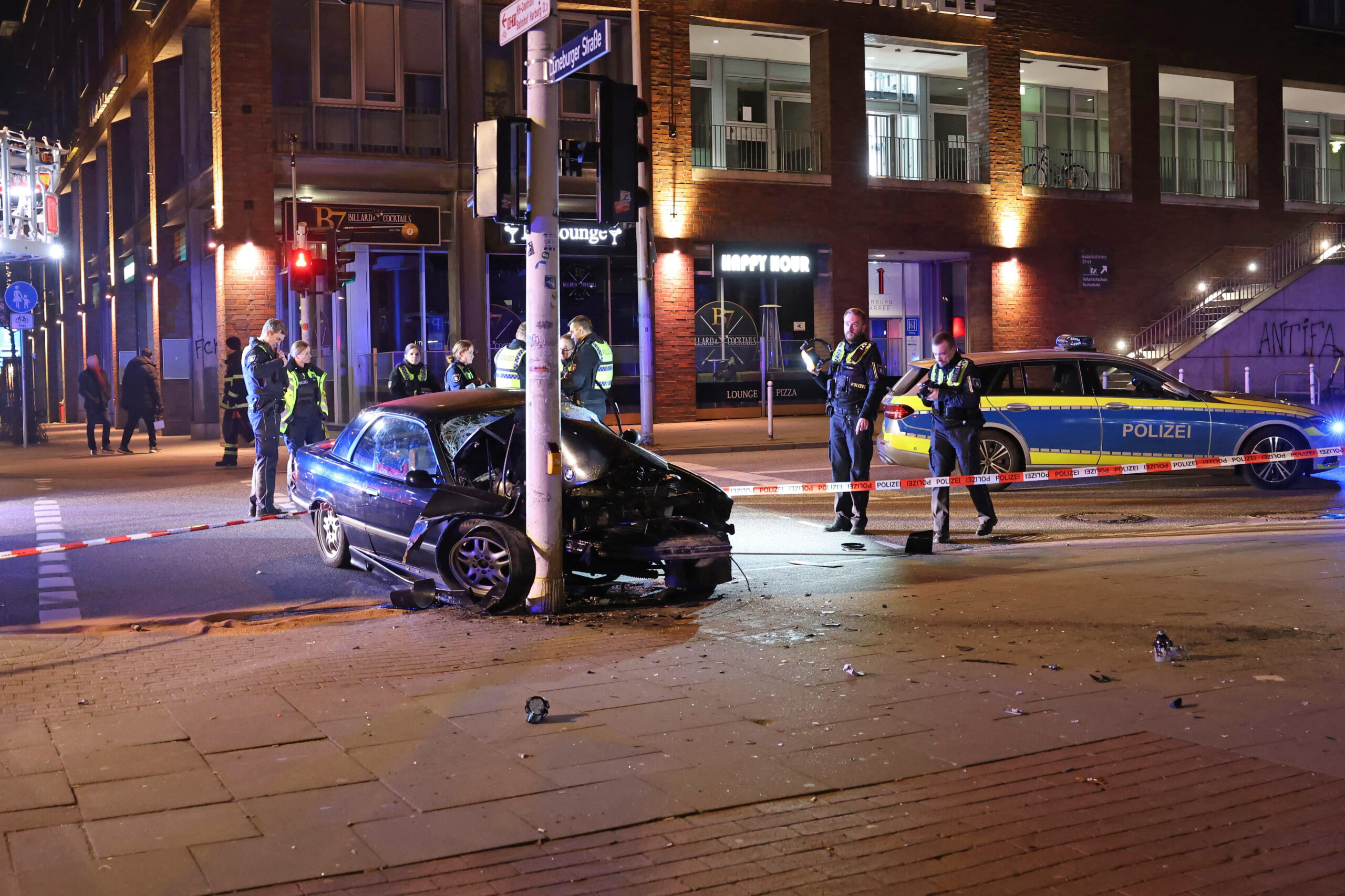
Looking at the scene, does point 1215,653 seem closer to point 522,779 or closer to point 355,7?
point 522,779

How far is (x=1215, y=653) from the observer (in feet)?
22.8

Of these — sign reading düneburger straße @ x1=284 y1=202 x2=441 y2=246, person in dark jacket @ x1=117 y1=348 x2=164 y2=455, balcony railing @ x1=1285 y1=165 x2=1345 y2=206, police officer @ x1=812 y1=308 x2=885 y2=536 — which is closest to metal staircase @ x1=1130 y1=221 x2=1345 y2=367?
balcony railing @ x1=1285 y1=165 x2=1345 y2=206

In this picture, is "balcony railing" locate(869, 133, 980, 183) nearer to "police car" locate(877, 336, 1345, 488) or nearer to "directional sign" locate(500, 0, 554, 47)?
"police car" locate(877, 336, 1345, 488)

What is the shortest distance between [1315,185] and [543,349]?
36925 millimetres

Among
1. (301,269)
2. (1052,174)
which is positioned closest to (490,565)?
(301,269)

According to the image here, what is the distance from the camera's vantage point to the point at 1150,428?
1438 cm

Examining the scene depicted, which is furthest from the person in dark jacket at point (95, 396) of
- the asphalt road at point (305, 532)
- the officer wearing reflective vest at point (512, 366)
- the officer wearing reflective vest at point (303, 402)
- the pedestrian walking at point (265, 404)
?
the pedestrian walking at point (265, 404)

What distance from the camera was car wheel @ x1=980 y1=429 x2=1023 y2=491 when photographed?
14344mm

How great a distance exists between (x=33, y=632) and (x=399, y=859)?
16.1ft

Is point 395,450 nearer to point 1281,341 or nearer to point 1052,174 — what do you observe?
point 1281,341

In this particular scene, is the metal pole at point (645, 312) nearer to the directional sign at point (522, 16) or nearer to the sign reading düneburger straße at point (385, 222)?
the sign reading düneburger straße at point (385, 222)

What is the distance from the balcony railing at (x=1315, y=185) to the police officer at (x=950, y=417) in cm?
3131

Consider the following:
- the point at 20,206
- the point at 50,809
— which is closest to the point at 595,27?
the point at 50,809

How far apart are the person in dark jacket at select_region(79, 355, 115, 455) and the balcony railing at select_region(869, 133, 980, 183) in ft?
58.8
